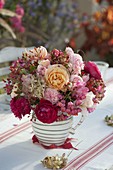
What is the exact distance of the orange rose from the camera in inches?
60.2

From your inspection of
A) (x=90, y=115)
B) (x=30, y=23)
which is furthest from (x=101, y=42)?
(x=90, y=115)

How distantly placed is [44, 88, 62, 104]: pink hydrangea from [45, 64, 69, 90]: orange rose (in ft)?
0.06

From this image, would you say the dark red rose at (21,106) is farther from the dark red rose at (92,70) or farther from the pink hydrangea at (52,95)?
the dark red rose at (92,70)

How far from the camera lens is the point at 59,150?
5.49ft

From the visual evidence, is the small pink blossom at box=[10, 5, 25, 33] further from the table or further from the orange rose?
the orange rose

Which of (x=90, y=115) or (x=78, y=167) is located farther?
(x=90, y=115)

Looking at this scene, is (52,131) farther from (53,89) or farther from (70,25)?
(70,25)

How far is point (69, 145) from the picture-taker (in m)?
1.70

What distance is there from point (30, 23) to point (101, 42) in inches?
36.3

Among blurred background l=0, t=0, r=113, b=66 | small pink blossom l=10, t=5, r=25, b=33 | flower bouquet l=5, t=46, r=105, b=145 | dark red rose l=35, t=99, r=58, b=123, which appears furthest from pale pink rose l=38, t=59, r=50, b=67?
blurred background l=0, t=0, r=113, b=66

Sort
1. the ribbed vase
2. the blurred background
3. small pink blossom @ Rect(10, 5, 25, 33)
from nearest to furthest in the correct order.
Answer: the ribbed vase
small pink blossom @ Rect(10, 5, 25, 33)
the blurred background

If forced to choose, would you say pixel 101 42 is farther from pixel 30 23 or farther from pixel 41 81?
pixel 41 81

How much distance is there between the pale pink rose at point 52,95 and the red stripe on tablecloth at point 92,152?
228 millimetres

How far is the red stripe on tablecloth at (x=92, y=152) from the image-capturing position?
157 centimetres
